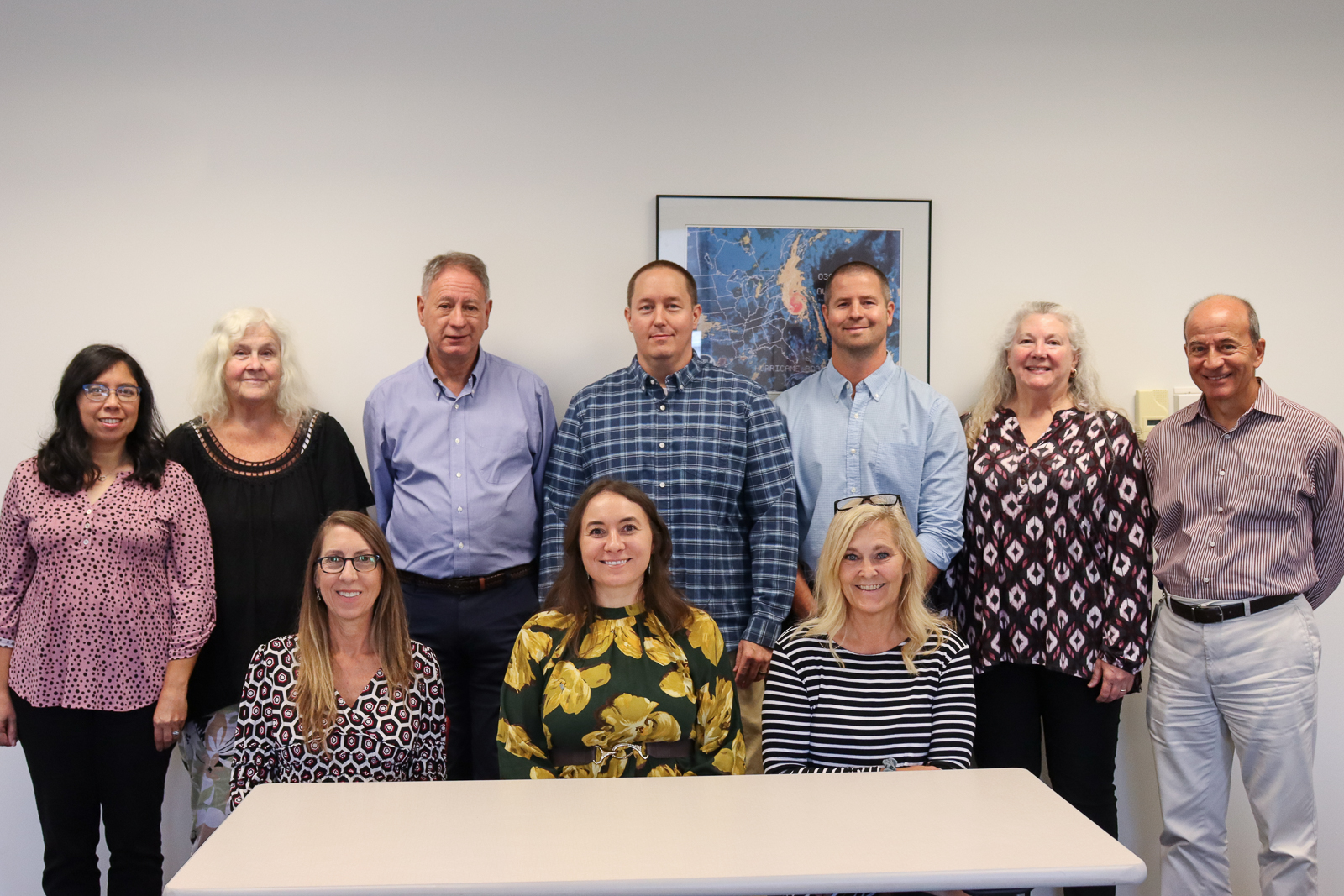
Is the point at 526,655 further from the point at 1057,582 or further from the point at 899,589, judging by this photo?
the point at 1057,582

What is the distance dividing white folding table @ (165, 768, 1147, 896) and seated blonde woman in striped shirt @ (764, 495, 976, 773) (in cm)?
29

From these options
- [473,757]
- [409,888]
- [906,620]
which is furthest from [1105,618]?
[409,888]

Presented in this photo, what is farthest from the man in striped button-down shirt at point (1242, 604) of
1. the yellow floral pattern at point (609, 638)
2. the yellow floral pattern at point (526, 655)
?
the yellow floral pattern at point (526, 655)

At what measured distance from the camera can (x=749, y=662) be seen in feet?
8.98

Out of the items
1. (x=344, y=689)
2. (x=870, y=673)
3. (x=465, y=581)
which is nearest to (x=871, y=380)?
(x=870, y=673)

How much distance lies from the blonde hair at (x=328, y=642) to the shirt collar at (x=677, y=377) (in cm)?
88

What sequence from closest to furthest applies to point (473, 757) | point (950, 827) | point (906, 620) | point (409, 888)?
point (409, 888) → point (950, 827) → point (906, 620) → point (473, 757)

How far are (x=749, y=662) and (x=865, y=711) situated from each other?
0.53 m

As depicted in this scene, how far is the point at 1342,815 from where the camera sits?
3410 millimetres

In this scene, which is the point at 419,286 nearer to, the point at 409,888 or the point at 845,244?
the point at 845,244

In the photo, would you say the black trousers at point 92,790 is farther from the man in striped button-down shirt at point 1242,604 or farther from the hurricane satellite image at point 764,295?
the man in striped button-down shirt at point 1242,604

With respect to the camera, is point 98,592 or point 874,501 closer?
point 874,501

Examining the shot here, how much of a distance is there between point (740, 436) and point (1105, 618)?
1.15 m

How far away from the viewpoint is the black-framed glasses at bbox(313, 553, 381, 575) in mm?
2293
